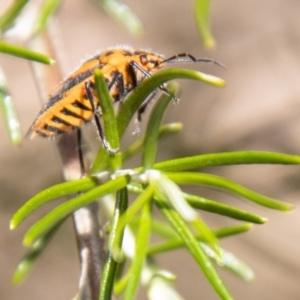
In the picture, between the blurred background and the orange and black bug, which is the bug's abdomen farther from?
the blurred background

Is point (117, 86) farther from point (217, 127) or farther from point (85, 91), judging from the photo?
point (217, 127)

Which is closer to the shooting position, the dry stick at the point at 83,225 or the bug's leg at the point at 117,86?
the dry stick at the point at 83,225

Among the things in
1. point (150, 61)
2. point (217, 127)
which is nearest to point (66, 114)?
point (150, 61)

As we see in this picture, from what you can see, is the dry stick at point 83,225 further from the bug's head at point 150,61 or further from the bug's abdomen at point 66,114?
the bug's head at point 150,61

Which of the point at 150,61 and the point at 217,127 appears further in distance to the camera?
the point at 217,127

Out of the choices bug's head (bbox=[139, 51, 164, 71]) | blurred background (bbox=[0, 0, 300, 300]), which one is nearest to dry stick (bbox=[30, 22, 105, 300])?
bug's head (bbox=[139, 51, 164, 71])

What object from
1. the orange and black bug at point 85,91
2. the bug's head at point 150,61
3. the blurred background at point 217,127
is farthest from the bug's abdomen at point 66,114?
the blurred background at point 217,127
